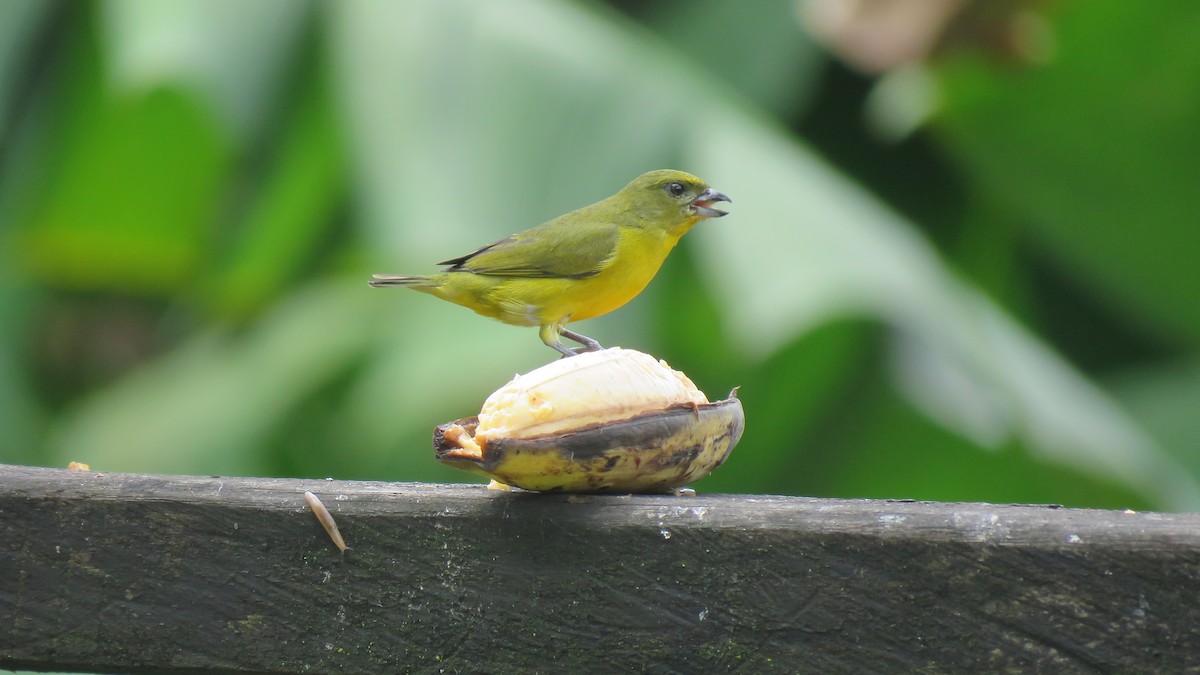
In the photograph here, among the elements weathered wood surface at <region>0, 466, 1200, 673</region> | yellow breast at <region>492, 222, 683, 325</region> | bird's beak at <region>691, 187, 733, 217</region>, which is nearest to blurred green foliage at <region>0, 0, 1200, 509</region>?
bird's beak at <region>691, 187, 733, 217</region>

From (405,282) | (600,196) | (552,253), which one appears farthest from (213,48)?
(552,253)

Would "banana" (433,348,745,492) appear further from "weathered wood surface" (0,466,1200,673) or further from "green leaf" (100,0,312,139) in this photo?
"green leaf" (100,0,312,139)

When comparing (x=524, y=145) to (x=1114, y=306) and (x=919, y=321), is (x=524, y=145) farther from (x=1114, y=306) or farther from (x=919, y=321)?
(x=1114, y=306)

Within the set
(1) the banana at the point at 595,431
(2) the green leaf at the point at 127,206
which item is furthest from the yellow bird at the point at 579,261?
(2) the green leaf at the point at 127,206

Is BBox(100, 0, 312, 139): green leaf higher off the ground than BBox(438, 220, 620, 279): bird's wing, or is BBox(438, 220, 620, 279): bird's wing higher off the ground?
BBox(100, 0, 312, 139): green leaf

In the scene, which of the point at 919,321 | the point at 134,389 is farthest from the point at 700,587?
the point at 134,389
